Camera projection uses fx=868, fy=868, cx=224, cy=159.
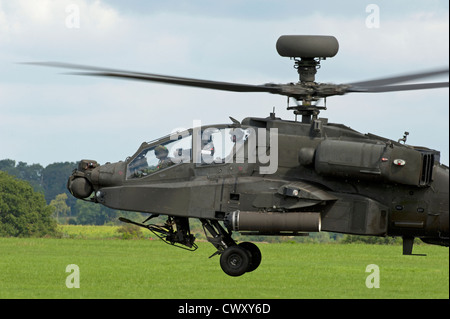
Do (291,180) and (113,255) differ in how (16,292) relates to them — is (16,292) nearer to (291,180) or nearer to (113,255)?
(291,180)

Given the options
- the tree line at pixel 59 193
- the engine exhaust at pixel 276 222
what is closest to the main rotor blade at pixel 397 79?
the engine exhaust at pixel 276 222

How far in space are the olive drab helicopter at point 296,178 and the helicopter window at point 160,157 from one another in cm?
3

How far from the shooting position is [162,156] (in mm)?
22141

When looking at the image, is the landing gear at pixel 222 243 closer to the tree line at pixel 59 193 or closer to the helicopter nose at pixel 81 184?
the helicopter nose at pixel 81 184

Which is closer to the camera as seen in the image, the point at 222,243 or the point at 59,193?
the point at 222,243

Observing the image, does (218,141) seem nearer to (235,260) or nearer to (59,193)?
(235,260)

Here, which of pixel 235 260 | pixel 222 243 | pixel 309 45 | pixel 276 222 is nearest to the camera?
pixel 309 45

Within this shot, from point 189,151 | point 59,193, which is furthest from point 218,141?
point 59,193

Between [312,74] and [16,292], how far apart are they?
1160 cm

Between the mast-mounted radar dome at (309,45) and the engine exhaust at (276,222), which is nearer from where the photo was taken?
the mast-mounted radar dome at (309,45)

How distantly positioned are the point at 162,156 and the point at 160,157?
60mm

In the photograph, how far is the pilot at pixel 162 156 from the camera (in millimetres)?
22016

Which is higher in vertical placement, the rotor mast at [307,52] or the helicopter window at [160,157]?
the rotor mast at [307,52]

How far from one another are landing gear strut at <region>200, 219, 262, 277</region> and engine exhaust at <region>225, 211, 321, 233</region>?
130 cm
